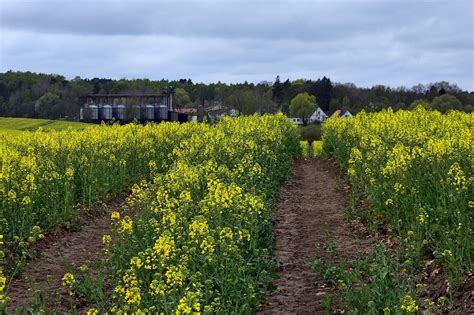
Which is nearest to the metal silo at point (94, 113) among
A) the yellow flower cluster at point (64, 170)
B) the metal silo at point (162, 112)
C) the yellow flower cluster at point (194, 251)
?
the metal silo at point (162, 112)

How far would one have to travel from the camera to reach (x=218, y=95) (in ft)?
416

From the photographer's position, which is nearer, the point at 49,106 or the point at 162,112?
the point at 162,112

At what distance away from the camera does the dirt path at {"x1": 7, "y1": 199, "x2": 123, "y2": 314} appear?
827 cm

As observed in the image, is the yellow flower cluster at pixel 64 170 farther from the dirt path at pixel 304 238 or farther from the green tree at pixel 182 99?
the green tree at pixel 182 99

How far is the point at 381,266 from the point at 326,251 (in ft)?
10.00

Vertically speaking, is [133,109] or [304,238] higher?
[133,109]

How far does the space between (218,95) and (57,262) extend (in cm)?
11678

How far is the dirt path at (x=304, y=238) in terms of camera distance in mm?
8624

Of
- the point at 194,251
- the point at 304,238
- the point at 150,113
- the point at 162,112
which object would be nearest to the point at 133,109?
the point at 150,113

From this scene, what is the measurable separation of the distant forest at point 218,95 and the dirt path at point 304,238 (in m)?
62.4

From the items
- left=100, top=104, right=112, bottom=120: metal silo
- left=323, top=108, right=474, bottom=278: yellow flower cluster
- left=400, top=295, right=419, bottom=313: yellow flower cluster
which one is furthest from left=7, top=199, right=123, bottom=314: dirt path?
left=100, top=104, right=112, bottom=120: metal silo

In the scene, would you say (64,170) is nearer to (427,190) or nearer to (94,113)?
(427,190)

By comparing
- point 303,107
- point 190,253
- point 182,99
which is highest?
point 182,99

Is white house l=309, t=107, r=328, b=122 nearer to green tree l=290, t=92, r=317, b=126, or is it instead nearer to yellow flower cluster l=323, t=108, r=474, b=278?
green tree l=290, t=92, r=317, b=126
